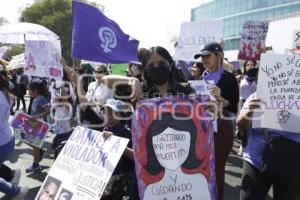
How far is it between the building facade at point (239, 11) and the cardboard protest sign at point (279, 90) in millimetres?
48569

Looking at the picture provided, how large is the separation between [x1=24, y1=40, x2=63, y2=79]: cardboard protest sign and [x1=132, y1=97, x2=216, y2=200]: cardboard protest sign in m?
3.17

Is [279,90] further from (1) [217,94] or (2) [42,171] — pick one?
(2) [42,171]

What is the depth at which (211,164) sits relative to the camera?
3.26 m

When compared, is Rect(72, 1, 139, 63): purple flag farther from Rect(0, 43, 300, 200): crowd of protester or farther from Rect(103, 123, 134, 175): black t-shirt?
Rect(103, 123, 134, 175): black t-shirt

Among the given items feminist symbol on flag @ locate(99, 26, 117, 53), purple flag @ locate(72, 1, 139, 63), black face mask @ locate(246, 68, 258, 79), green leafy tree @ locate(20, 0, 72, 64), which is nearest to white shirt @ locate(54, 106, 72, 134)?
purple flag @ locate(72, 1, 139, 63)

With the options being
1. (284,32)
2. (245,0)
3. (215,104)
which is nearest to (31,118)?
(215,104)

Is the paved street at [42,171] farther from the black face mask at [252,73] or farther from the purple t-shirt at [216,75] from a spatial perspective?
the purple t-shirt at [216,75]

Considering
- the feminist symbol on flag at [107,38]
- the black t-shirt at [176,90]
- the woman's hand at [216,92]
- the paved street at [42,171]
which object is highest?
the feminist symbol on flag at [107,38]

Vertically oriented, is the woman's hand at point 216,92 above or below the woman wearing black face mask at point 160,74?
below

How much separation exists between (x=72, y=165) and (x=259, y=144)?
153 centimetres

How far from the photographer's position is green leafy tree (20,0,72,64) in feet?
156

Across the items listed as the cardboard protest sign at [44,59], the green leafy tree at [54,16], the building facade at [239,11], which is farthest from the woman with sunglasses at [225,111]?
the building facade at [239,11]

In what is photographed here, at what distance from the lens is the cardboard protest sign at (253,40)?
933 cm

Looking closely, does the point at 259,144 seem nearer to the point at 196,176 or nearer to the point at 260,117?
the point at 260,117
